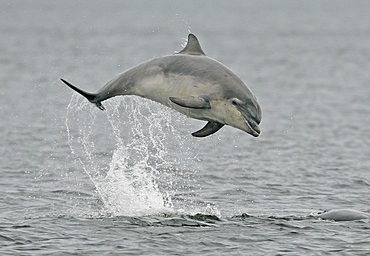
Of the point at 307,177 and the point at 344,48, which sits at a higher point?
the point at 344,48

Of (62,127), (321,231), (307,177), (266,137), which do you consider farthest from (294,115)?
(321,231)

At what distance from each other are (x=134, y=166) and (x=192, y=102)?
32.5 feet

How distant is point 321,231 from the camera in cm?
1897

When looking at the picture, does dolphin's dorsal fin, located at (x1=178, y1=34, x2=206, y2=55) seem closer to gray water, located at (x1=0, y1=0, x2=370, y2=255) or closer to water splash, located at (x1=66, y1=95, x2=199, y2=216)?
water splash, located at (x1=66, y1=95, x2=199, y2=216)

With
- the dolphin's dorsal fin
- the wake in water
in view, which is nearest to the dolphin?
the wake in water

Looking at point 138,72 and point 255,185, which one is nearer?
point 138,72

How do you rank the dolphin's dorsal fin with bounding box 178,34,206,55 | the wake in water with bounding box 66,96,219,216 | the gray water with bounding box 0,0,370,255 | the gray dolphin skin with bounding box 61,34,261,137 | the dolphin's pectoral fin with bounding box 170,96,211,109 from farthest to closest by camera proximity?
the wake in water with bounding box 66,96,219,216
the gray water with bounding box 0,0,370,255
the dolphin's dorsal fin with bounding box 178,34,206,55
the gray dolphin skin with bounding box 61,34,261,137
the dolphin's pectoral fin with bounding box 170,96,211,109

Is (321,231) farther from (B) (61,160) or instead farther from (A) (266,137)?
(A) (266,137)

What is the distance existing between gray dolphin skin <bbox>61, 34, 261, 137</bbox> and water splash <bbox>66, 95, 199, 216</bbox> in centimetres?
80

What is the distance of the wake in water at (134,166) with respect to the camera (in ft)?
68.7

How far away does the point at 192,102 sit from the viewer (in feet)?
51.2

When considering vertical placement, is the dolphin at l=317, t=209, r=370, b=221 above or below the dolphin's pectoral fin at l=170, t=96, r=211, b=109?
below

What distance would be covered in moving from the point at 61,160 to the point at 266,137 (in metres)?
8.56

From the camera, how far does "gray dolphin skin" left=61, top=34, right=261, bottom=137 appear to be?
618 inches
